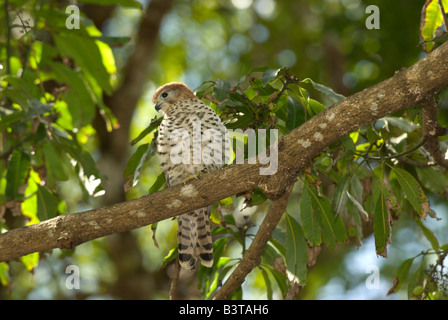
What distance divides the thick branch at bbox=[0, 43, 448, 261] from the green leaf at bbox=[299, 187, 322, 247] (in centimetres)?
68

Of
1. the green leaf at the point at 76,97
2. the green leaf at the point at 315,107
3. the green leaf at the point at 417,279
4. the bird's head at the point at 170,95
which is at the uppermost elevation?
the green leaf at the point at 76,97

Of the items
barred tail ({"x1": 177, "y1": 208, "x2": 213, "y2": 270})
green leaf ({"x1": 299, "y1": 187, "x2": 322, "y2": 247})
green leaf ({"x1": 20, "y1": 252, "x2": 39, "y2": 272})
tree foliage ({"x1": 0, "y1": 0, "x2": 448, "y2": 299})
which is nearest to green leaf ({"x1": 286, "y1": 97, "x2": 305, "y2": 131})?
tree foliage ({"x1": 0, "y1": 0, "x2": 448, "y2": 299})

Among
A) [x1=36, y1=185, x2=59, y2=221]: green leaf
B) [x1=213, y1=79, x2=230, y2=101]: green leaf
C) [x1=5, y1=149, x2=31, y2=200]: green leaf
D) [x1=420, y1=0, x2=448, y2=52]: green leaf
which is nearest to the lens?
[x1=213, y1=79, x2=230, y2=101]: green leaf

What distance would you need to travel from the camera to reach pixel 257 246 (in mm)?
3477

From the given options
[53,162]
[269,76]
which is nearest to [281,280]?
[269,76]

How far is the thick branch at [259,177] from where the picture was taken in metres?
2.61

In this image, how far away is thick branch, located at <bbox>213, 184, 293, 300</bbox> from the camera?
3311mm

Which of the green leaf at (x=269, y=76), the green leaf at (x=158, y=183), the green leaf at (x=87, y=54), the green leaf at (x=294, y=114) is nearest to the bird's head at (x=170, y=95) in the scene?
the green leaf at (x=87, y=54)

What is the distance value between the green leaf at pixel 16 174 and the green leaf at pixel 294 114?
190cm

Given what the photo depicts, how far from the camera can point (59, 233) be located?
3.08 meters

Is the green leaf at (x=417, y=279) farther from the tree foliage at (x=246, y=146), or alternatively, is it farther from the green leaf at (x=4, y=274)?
the green leaf at (x=4, y=274)

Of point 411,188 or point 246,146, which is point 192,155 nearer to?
point 246,146

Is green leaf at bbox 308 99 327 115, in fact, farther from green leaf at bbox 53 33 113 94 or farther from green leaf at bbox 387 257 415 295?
green leaf at bbox 53 33 113 94
